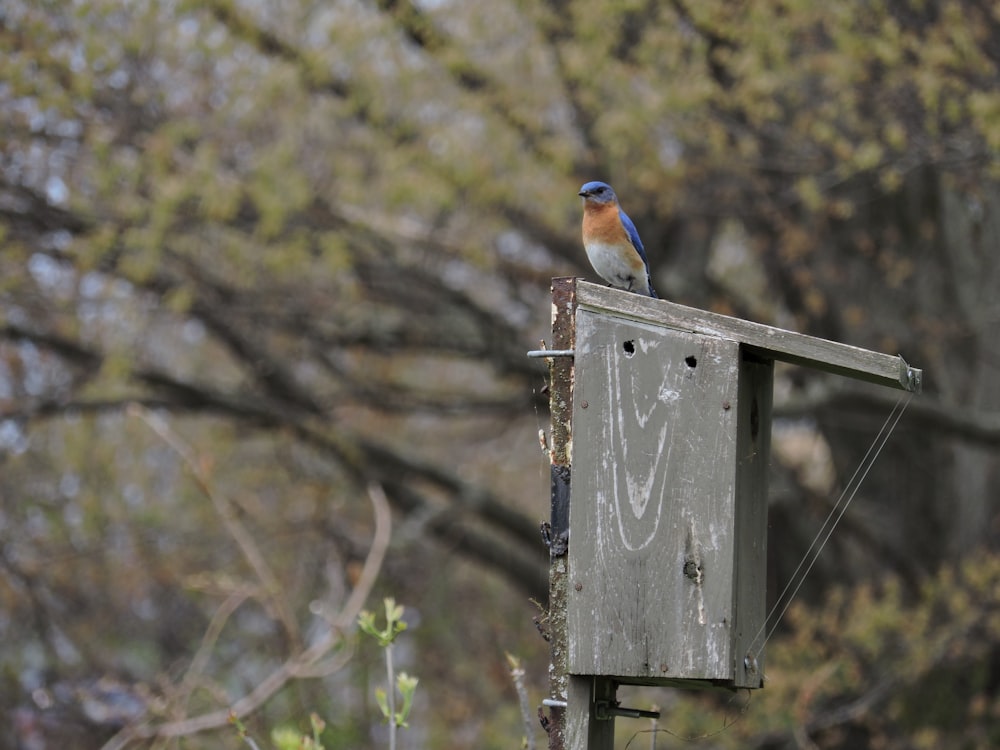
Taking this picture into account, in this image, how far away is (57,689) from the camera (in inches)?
329

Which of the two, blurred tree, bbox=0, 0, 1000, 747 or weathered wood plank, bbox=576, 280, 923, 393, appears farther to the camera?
blurred tree, bbox=0, 0, 1000, 747

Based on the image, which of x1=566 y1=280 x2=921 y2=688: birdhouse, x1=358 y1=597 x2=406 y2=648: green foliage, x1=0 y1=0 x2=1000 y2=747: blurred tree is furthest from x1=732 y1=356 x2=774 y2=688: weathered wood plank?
x1=0 y1=0 x2=1000 y2=747: blurred tree

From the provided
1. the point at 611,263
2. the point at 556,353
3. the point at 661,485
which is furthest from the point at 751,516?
the point at 611,263

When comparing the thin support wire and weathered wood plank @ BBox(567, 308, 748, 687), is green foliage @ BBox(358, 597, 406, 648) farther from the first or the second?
the thin support wire

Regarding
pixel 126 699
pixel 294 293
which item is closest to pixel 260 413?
pixel 294 293

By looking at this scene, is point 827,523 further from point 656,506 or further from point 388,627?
point 388,627

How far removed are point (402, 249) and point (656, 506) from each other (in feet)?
17.7

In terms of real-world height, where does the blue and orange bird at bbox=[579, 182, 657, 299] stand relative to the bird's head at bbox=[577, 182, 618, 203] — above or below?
below

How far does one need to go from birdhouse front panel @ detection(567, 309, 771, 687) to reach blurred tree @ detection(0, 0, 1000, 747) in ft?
10.8

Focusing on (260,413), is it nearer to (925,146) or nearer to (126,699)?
(126,699)

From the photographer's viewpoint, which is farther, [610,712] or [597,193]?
[597,193]

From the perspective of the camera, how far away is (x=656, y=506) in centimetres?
318

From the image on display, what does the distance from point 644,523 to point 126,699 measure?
171 inches

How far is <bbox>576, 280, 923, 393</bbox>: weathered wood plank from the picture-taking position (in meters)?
3.01
